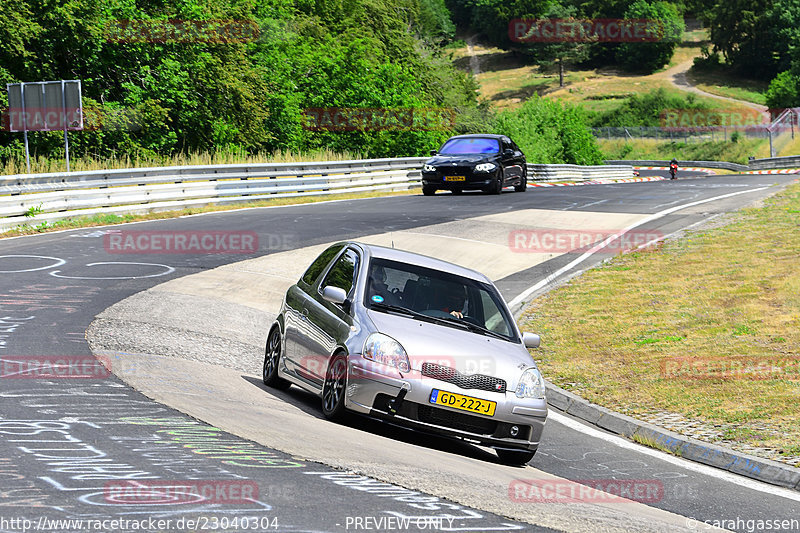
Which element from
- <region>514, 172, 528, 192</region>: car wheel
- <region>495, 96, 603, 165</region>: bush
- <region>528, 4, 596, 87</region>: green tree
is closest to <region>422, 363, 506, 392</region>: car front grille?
<region>514, 172, 528, 192</region>: car wheel

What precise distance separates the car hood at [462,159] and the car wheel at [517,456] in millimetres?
22506

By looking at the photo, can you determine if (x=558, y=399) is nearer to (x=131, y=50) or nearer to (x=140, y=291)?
(x=140, y=291)

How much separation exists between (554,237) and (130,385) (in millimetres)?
15757

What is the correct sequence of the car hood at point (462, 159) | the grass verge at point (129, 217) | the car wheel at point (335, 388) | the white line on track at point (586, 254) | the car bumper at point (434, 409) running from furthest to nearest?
the car hood at point (462, 159)
the grass verge at point (129, 217)
the white line on track at point (586, 254)
the car wheel at point (335, 388)
the car bumper at point (434, 409)

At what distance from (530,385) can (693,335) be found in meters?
5.64

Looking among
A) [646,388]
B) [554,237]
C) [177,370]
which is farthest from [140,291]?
[554,237]

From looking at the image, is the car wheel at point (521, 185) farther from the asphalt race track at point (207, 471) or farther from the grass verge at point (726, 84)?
the grass verge at point (726, 84)

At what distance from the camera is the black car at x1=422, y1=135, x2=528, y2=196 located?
30.6 meters

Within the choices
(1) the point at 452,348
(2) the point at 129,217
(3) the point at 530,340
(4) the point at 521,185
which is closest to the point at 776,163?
(4) the point at 521,185

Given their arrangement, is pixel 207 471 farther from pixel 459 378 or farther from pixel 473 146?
pixel 473 146

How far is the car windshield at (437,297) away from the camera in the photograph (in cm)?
909

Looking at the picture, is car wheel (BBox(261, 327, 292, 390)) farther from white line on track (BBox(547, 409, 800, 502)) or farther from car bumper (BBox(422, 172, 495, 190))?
car bumper (BBox(422, 172, 495, 190))

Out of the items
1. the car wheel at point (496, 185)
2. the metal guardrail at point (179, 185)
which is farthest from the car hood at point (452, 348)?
the car wheel at point (496, 185)

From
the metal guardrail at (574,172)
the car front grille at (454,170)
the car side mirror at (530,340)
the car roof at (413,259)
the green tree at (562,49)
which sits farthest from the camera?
the green tree at (562,49)
